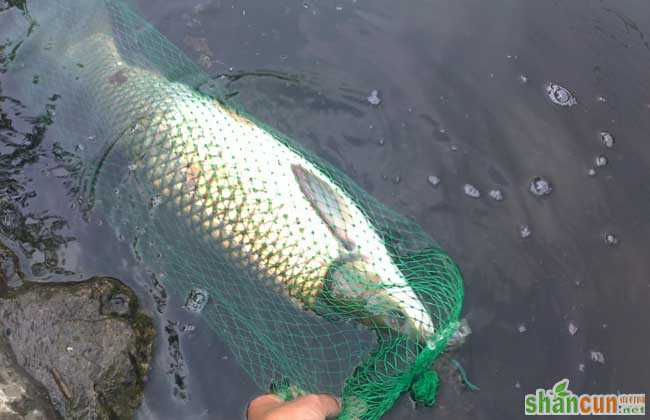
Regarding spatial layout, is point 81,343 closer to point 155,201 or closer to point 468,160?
point 155,201

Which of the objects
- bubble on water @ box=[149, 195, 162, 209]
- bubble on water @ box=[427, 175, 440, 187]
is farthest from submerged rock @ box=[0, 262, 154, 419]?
bubble on water @ box=[427, 175, 440, 187]

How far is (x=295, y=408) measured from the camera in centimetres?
312

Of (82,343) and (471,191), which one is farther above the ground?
(471,191)

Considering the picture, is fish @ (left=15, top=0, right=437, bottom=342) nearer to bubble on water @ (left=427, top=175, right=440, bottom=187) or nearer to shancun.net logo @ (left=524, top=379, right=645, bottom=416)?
bubble on water @ (left=427, top=175, right=440, bottom=187)

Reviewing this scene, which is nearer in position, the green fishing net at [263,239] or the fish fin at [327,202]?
the green fishing net at [263,239]

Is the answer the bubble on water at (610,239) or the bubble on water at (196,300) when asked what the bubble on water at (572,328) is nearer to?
the bubble on water at (610,239)

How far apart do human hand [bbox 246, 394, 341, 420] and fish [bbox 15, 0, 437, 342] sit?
2.20 feet

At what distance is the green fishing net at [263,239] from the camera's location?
381 cm

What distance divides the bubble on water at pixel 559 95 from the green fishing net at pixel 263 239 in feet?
6.56

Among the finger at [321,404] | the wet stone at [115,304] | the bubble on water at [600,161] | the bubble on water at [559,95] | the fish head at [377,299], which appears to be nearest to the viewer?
the finger at [321,404]

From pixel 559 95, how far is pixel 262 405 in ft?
13.0

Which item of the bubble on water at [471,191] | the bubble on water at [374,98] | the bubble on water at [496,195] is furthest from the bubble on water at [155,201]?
the bubble on water at [496,195]

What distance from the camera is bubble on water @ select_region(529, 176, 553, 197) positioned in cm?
481

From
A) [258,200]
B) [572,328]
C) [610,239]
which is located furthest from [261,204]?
[610,239]
